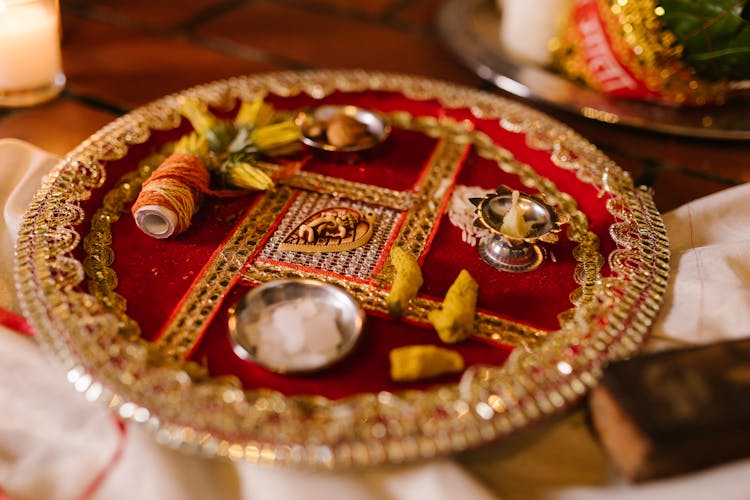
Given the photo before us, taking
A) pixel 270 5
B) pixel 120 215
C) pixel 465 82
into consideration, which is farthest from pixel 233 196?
pixel 270 5

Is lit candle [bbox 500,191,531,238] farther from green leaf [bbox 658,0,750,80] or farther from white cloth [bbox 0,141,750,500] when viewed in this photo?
green leaf [bbox 658,0,750,80]

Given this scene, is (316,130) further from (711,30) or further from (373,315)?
(711,30)

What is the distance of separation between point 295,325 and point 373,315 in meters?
0.09

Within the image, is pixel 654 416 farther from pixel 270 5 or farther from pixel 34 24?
pixel 270 5

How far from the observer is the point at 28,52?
0.99 meters

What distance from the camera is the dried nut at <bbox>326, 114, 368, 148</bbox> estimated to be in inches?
35.3

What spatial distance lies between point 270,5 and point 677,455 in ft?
3.83

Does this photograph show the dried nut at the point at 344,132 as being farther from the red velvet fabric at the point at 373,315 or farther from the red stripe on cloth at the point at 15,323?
the red stripe on cloth at the point at 15,323

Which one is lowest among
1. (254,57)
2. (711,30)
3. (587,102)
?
(254,57)

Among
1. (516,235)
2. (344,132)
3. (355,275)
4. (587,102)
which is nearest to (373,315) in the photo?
(355,275)

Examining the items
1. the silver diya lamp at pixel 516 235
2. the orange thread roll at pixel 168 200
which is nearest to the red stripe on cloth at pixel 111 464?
the orange thread roll at pixel 168 200

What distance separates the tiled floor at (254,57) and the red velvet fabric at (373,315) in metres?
0.17

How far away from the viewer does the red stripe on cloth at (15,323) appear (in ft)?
2.09

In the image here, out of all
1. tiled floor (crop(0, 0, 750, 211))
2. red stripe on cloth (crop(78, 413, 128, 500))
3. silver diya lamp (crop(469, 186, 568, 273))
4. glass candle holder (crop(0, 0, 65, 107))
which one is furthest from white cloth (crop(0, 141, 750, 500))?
glass candle holder (crop(0, 0, 65, 107))
